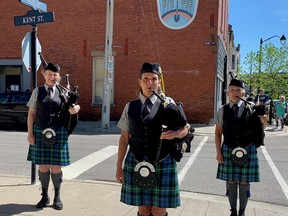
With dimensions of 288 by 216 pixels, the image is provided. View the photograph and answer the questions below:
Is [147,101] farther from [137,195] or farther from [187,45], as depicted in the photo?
[187,45]

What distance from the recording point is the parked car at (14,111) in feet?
45.5

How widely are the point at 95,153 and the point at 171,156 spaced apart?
20.4 ft

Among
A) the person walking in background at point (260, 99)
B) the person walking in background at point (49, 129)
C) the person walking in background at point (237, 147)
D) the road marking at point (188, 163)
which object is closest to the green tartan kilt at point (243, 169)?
the person walking in background at point (237, 147)

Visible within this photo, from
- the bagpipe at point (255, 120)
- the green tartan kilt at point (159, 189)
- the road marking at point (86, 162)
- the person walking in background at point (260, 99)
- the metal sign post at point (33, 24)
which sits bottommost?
the road marking at point (86, 162)

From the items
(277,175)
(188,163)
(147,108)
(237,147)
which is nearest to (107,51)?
(188,163)

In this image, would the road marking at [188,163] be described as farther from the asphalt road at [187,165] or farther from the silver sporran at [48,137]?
the silver sporran at [48,137]

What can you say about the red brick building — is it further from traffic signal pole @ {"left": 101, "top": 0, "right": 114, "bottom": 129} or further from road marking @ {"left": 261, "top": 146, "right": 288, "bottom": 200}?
road marking @ {"left": 261, "top": 146, "right": 288, "bottom": 200}

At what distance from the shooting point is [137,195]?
10.3ft

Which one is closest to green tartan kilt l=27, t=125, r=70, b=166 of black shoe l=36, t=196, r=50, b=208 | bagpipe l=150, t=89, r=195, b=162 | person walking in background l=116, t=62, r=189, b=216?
black shoe l=36, t=196, r=50, b=208

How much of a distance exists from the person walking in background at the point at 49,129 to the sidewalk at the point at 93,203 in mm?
258

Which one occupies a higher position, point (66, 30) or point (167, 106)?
point (66, 30)

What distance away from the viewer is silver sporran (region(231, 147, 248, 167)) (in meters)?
3.94

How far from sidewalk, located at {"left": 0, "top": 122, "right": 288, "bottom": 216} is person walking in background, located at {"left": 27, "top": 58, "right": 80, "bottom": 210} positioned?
0.85ft

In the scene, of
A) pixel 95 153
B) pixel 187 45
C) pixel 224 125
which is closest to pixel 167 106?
pixel 224 125
